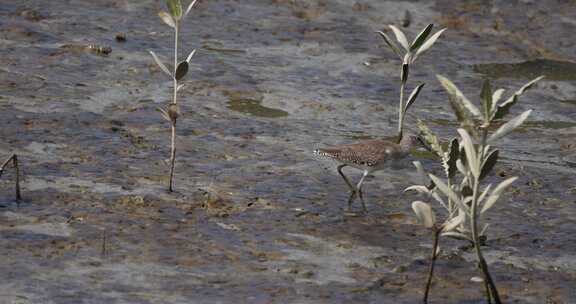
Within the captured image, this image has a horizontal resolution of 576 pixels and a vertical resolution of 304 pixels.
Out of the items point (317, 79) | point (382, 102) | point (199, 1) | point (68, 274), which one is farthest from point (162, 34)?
point (68, 274)

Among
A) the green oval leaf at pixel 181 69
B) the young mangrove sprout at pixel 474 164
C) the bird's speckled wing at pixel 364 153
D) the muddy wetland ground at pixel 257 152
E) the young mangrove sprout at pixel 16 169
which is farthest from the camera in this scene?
the bird's speckled wing at pixel 364 153

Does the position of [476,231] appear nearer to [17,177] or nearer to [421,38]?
[421,38]

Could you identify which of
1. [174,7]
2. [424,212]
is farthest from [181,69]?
[424,212]

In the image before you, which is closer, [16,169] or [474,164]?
[474,164]

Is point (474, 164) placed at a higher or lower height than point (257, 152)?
higher

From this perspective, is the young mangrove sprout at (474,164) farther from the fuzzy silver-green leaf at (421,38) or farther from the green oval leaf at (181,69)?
the green oval leaf at (181,69)

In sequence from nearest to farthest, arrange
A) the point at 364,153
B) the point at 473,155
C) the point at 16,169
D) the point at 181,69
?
the point at 473,155 → the point at 16,169 → the point at 181,69 → the point at 364,153

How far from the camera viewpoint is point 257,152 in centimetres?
811

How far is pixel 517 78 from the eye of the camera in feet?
33.7

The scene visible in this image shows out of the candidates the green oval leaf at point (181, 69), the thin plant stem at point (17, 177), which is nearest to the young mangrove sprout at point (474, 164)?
the green oval leaf at point (181, 69)

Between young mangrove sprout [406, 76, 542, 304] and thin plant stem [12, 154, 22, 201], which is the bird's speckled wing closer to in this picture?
young mangrove sprout [406, 76, 542, 304]

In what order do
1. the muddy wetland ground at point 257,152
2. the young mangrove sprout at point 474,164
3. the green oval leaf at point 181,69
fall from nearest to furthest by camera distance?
1. the young mangrove sprout at point 474,164
2. the muddy wetland ground at point 257,152
3. the green oval leaf at point 181,69

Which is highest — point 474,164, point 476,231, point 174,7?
point 474,164

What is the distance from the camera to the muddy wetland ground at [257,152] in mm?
6031
